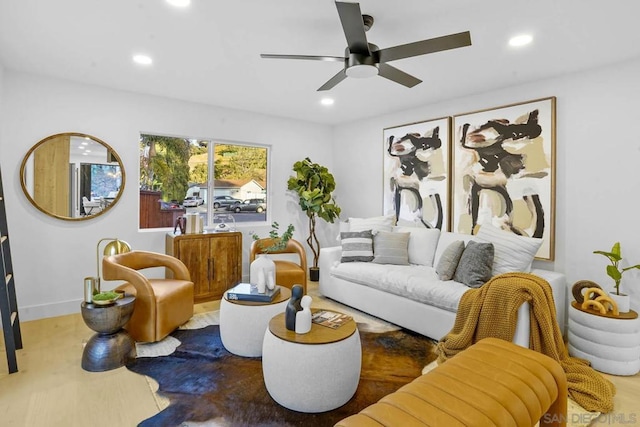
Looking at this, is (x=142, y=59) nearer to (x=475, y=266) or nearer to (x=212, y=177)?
(x=212, y=177)

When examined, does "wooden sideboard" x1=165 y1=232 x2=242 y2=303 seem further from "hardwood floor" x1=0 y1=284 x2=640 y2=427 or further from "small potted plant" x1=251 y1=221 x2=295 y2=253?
"hardwood floor" x1=0 y1=284 x2=640 y2=427

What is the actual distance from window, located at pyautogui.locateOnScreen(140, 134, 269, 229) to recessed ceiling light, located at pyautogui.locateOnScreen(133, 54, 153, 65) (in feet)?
4.20

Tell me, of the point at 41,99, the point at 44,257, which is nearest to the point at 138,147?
the point at 41,99

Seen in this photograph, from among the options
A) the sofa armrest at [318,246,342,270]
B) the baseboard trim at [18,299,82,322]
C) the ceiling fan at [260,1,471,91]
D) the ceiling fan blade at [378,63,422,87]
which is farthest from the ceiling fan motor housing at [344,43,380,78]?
the baseboard trim at [18,299,82,322]

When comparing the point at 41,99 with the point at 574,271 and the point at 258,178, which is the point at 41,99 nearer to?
the point at 258,178

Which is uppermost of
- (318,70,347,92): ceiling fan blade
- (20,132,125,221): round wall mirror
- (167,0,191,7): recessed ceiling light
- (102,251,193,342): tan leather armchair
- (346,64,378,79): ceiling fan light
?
(167,0,191,7): recessed ceiling light

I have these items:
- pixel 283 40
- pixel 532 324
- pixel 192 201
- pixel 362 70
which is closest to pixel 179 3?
pixel 283 40

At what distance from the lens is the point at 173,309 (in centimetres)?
312

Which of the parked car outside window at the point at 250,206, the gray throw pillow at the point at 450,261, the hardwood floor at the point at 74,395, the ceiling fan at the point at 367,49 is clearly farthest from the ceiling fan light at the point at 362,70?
the parked car outside window at the point at 250,206

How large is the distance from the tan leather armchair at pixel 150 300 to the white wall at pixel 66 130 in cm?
83

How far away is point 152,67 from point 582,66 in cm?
388

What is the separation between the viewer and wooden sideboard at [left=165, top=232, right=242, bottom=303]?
13.2ft

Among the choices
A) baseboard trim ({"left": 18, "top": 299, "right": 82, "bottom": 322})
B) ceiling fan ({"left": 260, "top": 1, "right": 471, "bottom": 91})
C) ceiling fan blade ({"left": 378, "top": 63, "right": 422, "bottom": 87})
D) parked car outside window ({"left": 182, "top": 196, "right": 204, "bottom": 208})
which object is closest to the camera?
ceiling fan ({"left": 260, "top": 1, "right": 471, "bottom": 91})

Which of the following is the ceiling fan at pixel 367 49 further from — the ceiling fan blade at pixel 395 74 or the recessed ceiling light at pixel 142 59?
the recessed ceiling light at pixel 142 59
